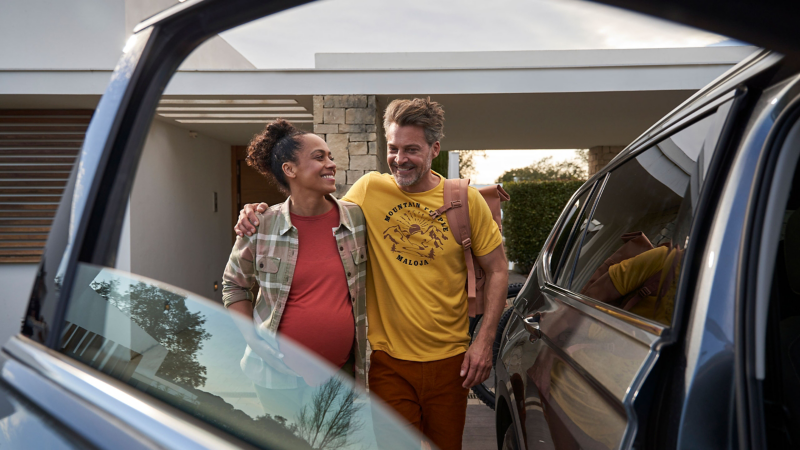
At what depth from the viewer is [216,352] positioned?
0.78m

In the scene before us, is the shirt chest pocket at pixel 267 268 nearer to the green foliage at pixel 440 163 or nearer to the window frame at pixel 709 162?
the window frame at pixel 709 162

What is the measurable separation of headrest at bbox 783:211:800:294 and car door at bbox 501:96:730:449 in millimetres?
221

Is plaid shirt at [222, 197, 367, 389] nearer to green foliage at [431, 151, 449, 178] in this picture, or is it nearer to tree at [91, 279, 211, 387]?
tree at [91, 279, 211, 387]

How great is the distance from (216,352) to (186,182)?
294 inches

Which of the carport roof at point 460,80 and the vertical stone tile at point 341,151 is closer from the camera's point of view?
the carport roof at point 460,80

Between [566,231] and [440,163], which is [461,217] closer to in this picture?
[566,231]

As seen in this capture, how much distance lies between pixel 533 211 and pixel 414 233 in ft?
36.4

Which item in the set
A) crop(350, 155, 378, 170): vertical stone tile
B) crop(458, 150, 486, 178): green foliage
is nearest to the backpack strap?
crop(350, 155, 378, 170): vertical stone tile

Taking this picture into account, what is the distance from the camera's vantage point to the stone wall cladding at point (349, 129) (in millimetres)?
6488

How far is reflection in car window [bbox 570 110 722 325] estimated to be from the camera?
3.18ft

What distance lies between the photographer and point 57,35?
6.64m

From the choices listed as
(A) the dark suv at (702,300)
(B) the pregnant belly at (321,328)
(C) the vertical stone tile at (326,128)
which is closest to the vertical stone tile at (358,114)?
(C) the vertical stone tile at (326,128)

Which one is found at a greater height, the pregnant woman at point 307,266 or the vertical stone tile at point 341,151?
→ the vertical stone tile at point 341,151

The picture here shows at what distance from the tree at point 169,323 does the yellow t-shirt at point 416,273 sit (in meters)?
1.52
